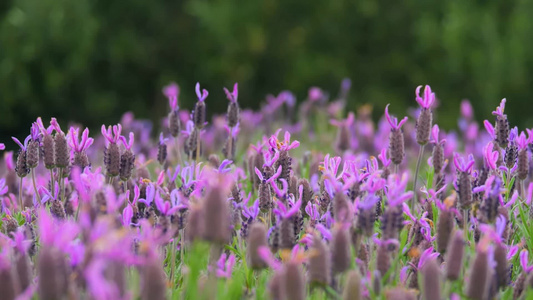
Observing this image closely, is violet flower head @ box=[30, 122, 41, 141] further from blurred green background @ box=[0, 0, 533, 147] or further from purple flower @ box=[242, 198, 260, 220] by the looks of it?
blurred green background @ box=[0, 0, 533, 147]

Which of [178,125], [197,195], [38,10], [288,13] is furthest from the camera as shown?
[288,13]

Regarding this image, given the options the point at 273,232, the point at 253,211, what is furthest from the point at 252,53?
the point at 273,232

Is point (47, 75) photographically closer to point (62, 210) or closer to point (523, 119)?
point (523, 119)

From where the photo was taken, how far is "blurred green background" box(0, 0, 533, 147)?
812cm

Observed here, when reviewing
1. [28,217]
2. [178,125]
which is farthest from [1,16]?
[28,217]

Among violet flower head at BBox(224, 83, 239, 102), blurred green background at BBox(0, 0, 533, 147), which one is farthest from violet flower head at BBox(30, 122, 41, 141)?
blurred green background at BBox(0, 0, 533, 147)

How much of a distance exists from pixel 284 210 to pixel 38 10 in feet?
22.7

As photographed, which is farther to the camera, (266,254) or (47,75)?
(47,75)

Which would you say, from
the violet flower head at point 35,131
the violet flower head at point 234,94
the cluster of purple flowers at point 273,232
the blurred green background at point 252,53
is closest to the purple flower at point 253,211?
the cluster of purple flowers at point 273,232

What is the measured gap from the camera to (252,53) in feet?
28.8

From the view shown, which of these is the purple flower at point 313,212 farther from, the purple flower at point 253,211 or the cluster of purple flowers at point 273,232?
the purple flower at point 253,211

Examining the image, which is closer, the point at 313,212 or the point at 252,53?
the point at 313,212

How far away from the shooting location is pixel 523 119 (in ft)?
27.9

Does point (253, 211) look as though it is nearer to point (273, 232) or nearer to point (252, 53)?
point (273, 232)
